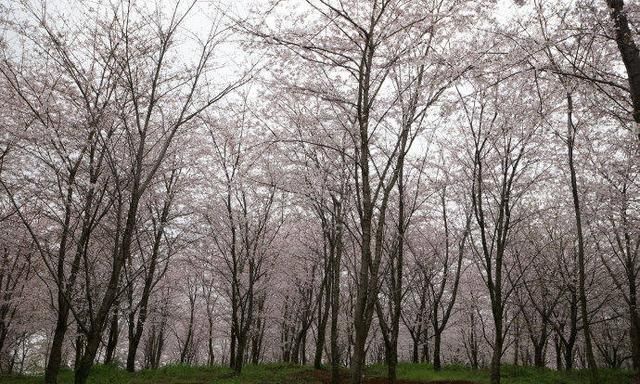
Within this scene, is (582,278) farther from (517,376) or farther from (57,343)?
(57,343)

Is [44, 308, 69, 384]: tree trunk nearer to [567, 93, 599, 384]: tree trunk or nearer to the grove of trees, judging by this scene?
the grove of trees

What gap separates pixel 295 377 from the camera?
16094 millimetres

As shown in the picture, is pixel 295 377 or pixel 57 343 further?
pixel 295 377

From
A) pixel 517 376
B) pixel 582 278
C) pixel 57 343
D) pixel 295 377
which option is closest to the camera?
pixel 582 278

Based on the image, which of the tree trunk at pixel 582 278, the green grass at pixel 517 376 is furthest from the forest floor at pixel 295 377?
the tree trunk at pixel 582 278

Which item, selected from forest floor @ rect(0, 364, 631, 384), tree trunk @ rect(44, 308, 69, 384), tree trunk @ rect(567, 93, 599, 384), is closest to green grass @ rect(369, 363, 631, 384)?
forest floor @ rect(0, 364, 631, 384)

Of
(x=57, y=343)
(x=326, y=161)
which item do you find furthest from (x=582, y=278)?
(x=57, y=343)

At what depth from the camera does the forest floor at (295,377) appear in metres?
14.7

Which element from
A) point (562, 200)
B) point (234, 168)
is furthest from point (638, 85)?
point (562, 200)

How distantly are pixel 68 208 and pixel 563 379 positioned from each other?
18.7 metres

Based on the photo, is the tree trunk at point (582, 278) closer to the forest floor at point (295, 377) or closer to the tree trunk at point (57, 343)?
the forest floor at point (295, 377)

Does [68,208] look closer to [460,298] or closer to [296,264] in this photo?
[296,264]

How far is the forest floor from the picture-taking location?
579 inches

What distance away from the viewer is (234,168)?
54.1 ft
